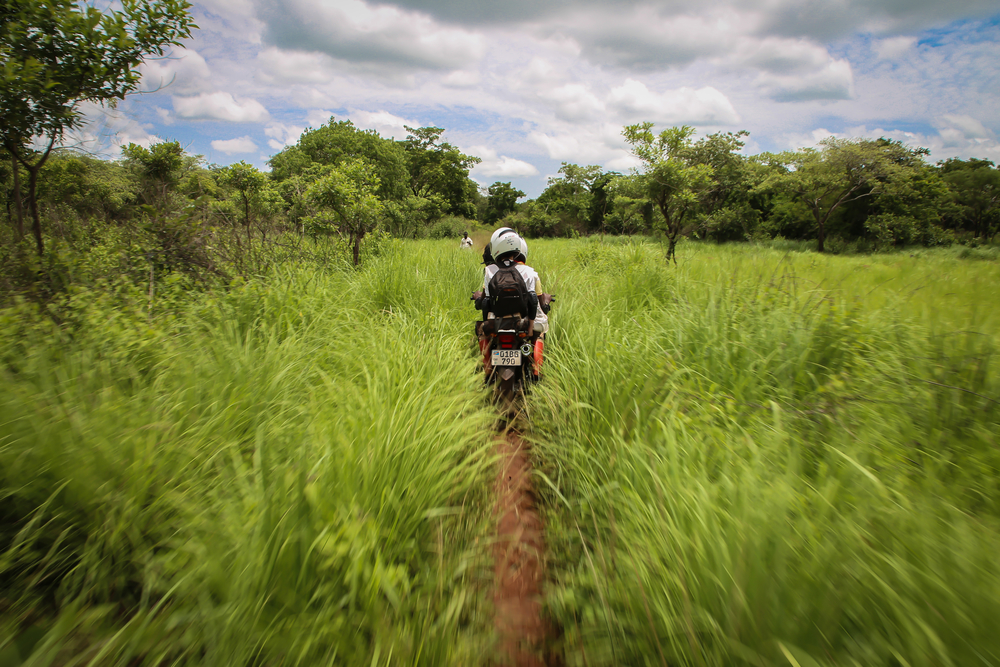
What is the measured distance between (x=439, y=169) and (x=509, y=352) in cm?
3675

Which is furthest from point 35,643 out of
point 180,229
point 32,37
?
point 32,37

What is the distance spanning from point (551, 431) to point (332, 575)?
5.92 ft

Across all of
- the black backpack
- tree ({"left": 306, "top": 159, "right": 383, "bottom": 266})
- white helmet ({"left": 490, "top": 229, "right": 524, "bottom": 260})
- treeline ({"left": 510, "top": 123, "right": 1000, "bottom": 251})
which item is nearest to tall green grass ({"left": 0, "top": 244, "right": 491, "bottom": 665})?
the black backpack

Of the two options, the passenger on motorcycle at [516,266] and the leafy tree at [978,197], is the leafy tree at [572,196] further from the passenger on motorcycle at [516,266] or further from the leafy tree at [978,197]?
the passenger on motorcycle at [516,266]

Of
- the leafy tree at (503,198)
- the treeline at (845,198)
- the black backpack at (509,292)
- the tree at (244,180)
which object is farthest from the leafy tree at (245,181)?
the leafy tree at (503,198)

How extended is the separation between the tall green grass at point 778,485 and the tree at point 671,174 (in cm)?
508

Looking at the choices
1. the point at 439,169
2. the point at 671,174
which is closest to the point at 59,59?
the point at 671,174

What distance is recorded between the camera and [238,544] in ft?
3.86

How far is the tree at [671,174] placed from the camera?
7.62 meters

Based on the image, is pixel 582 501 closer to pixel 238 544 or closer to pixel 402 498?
pixel 402 498

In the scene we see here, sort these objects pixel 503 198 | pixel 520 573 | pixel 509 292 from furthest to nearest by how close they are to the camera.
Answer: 1. pixel 503 198
2. pixel 509 292
3. pixel 520 573

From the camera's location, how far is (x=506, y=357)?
10.7 feet

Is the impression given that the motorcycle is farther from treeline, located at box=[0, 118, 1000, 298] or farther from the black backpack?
treeline, located at box=[0, 118, 1000, 298]

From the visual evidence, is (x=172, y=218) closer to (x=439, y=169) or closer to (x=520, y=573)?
(x=520, y=573)
